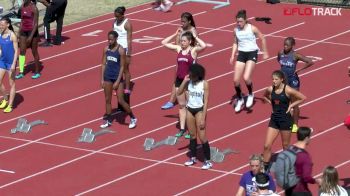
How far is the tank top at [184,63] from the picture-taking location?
22203mm

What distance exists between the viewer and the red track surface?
2050cm

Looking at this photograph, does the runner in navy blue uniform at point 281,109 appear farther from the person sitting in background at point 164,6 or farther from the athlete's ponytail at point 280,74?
the person sitting in background at point 164,6

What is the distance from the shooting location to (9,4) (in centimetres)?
3359

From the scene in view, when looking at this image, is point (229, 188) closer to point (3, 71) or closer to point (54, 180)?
point (54, 180)

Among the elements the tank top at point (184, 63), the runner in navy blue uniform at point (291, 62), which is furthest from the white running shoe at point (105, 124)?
the runner in navy blue uniform at point (291, 62)

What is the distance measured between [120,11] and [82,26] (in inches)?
298

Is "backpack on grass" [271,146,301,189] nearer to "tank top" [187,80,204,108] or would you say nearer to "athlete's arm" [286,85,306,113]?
"athlete's arm" [286,85,306,113]

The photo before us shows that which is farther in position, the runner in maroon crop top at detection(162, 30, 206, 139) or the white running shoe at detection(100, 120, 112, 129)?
the white running shoe at detection(100, 120, 112, 129)

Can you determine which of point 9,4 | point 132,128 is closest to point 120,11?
point 132,128

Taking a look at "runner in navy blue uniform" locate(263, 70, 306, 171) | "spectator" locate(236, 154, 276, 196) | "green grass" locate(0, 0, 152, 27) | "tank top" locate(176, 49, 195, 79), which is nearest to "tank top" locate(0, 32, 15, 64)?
"tank top" locate(176, 49, 195, 79)

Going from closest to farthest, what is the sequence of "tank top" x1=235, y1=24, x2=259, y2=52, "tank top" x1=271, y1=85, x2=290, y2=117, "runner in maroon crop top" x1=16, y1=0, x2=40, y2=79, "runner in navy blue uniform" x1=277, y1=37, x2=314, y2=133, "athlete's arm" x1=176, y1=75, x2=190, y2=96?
"tank top" x1=271, y1=85, x2=290, y2=117 < "athlete's arm" x1=176, y1=75, x2=190, y2=96 < "runner in navy blue uniform" x1=277, y1=37, x2=314, y2=133 < "tank top" x1=235, y1=24, x2=259, y2=52 < "runner in maroon crop top" x1=16, y1=0, x2=40, y2=79

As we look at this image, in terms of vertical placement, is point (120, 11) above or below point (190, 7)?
above

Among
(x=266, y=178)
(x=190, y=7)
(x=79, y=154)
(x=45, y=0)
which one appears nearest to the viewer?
(x=266, y=178)

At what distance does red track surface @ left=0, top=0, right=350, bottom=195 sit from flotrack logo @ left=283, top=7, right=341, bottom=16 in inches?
10.8
